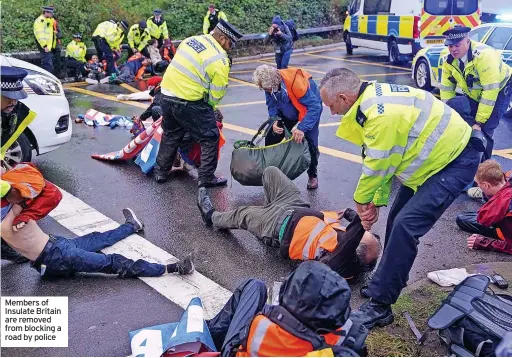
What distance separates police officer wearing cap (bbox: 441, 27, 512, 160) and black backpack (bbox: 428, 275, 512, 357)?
311cm

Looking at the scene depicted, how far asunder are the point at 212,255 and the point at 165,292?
748mm

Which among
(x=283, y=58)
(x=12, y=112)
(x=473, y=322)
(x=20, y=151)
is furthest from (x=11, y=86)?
(x=283, y=58)

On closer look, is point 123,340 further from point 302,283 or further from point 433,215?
point 433,215

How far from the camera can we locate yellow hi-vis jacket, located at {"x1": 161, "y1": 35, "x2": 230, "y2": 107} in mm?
6145

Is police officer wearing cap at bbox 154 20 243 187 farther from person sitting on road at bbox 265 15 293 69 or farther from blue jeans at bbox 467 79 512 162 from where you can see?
person sitting on road at bbox 265 15 293 69

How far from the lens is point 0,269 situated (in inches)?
192

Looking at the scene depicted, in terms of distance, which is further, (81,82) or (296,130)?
(81,82)

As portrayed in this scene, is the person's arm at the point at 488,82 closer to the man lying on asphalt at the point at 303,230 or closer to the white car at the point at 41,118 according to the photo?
the man lying on asphalt at the point at 303,230

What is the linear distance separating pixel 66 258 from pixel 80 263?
11 centimetres

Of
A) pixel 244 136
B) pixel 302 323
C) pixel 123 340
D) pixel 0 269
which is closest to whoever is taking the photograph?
pixel 302 323

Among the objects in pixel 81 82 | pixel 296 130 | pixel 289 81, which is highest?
pixel 289 81

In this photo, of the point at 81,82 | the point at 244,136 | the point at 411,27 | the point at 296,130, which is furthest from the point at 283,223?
the point at 411,27

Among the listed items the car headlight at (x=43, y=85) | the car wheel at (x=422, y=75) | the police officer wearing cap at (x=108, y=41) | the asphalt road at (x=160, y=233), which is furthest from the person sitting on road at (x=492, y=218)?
the police officer wearing cap at (x=108, y=41)

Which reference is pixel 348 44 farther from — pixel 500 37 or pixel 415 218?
pixel 415 218
